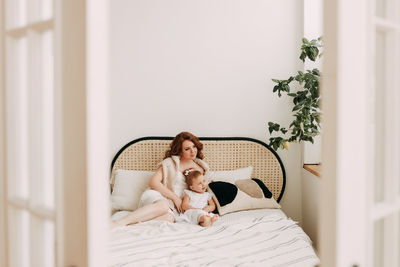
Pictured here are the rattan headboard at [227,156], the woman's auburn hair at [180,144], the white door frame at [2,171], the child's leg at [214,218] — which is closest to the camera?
the white door frame at [2,171]

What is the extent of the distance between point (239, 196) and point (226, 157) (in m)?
0.59

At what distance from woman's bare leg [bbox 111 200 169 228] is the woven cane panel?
0.79 meters

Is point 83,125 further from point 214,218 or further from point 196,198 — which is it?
point 196,198

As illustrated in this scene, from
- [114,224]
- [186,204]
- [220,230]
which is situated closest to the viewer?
[220,230]

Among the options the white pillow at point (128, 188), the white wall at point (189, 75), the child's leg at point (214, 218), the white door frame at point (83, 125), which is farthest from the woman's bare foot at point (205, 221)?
the white door frame at point (83, 125)

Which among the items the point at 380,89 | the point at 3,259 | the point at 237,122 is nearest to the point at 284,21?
the point at 237,122

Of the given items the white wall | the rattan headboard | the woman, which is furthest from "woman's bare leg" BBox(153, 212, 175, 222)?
the white wall

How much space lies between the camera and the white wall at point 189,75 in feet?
13.5

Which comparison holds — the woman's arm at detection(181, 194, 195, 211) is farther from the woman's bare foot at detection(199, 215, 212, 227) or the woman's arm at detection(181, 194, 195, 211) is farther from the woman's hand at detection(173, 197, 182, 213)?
the woman's bare foot at detection(199, 215, 212, 227)

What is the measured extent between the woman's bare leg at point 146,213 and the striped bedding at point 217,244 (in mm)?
94

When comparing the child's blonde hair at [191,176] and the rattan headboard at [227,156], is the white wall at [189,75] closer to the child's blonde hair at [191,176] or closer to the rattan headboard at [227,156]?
the rattan headboard at [227,156]

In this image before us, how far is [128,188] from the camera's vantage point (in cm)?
373

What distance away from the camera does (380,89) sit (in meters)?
1.12

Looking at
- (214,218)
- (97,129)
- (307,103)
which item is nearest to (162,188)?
(214,218)
